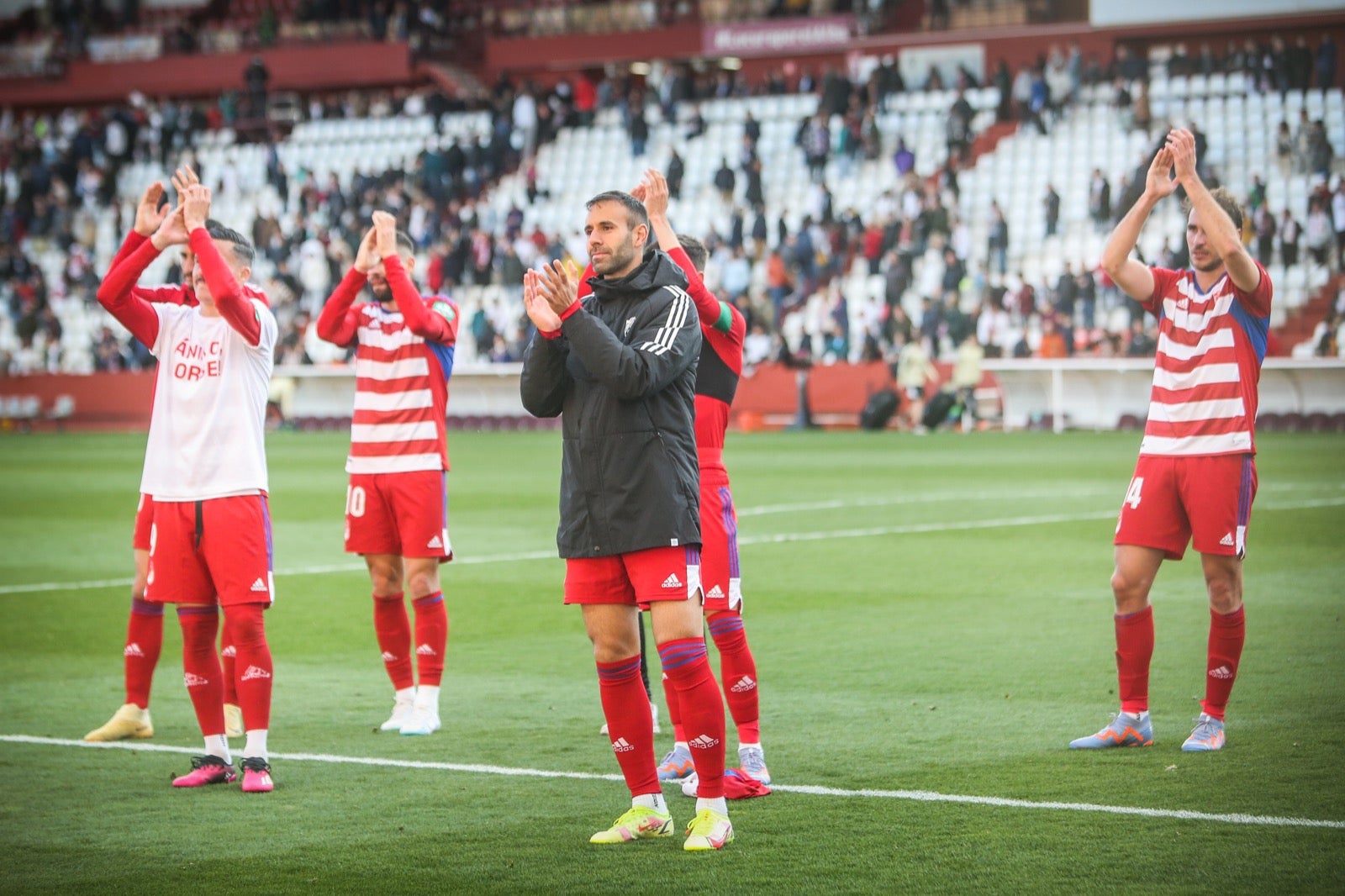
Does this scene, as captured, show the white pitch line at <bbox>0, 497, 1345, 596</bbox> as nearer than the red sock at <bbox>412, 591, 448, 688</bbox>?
No

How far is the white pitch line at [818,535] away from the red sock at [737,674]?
747 centimetres

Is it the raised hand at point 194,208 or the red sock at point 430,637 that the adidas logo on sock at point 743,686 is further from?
the raised hand at point 194,208

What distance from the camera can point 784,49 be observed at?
4559 cm

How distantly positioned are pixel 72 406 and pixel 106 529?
2441 centimetres

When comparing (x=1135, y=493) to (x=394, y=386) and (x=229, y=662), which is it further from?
(x=229, y=662)

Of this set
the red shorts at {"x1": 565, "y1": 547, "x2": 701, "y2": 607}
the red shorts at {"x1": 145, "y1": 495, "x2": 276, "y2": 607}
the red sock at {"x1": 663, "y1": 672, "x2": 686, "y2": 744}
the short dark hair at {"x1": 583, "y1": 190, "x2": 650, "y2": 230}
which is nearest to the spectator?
the red sock at {"x1": 663, "y1": 672, "x2": 686, "y2": 744}

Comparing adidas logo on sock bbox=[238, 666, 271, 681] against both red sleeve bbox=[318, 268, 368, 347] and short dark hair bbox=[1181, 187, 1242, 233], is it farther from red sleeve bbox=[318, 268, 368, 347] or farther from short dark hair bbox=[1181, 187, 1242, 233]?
short dark hair bbox=[1181, 187, 1242, 233]

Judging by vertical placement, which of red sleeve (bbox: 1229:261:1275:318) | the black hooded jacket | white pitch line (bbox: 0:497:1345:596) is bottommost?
white pitch line (bbox: 0:497:1345:596)

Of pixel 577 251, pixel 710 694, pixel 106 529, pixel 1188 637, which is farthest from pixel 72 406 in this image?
pixel 710 694

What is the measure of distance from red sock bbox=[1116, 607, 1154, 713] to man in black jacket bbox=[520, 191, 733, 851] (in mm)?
2265

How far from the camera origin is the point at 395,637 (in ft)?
27.9

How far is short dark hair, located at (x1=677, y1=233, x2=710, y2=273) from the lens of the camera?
7223 millimetres

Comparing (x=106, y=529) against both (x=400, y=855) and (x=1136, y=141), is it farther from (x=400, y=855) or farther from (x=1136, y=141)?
(x=1136, y=141)

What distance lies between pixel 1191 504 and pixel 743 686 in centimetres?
208
